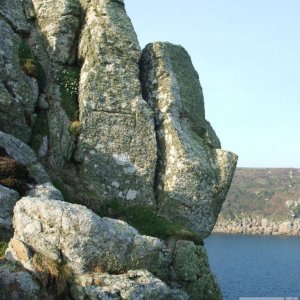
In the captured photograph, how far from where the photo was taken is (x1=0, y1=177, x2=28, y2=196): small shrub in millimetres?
24469

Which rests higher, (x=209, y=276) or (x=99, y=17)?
(x=99, y=17)

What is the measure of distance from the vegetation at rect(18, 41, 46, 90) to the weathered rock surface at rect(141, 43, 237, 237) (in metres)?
7.26

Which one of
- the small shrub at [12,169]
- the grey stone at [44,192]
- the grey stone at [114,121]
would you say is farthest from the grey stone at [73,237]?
the grey stone at [114,121]

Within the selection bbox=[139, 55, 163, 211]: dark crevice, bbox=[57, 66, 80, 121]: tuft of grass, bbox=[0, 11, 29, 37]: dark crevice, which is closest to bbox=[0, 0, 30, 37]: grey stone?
bbox=[0, 11, 29, 37]: dark crevice

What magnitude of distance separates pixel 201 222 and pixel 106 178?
680 centimetres

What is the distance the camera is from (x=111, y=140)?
31.6 meters

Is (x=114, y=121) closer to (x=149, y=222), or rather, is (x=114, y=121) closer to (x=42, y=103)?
(x=42, y=103)

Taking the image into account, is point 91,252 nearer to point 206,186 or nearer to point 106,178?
point 106,178

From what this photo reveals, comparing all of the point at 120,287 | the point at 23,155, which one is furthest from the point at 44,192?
the point at 120,287

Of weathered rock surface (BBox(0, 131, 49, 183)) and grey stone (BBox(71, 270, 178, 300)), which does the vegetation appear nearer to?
weathered rock surface (BBox(0, 131, 49, 183))

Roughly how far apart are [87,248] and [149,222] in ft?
31.8

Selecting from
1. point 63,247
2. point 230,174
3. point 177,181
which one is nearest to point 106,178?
point 177,181

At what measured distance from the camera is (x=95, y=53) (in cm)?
3369

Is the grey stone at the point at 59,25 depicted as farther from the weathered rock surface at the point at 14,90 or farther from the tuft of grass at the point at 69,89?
the weathered rock surface at the point at 14,90
